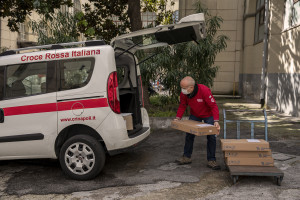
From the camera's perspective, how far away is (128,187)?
4391 millimetres

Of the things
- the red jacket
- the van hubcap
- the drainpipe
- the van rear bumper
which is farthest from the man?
the drainpipe

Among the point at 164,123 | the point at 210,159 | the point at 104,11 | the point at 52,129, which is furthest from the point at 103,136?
the point at 104,11

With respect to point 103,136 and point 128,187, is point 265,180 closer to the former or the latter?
point 128,187

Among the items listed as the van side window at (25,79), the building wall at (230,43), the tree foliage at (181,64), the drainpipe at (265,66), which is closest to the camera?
the van side window at (25,79)

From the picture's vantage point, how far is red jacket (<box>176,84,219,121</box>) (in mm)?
4969

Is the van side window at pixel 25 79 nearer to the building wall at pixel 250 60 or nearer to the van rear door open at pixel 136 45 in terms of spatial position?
the van rear door open at pixel 136 45

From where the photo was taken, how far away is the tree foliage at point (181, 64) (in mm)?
8586

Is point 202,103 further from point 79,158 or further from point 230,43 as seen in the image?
point 230,43

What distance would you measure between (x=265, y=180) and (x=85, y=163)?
8.48ft

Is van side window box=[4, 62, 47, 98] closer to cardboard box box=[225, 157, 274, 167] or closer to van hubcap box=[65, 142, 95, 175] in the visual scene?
van hubcap box=[65, 142, 95, 175]

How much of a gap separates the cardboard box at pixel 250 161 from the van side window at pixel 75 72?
2.36 metres

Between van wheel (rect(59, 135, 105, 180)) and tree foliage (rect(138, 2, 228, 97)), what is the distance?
13.9 feet

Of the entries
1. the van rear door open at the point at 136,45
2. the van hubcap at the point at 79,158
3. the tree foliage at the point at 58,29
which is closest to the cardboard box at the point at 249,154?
the van rear door open at the point at 136,45

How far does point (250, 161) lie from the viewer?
4570mm
